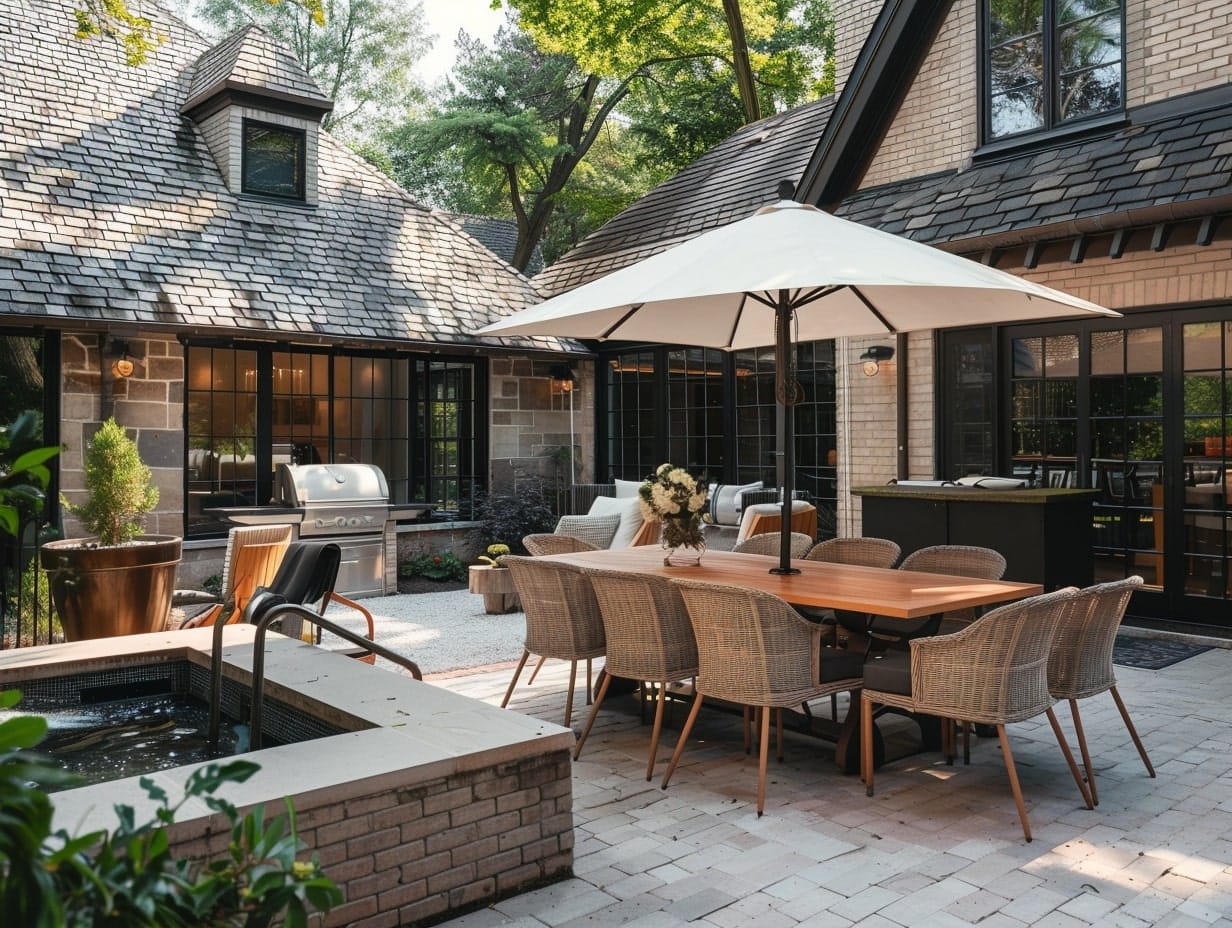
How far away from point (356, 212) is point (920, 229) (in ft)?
22.5

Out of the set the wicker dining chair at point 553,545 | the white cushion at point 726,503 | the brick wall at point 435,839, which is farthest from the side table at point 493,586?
the brick wall at point 435,839

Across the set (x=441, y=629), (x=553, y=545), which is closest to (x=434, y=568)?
(x=441, y=629)

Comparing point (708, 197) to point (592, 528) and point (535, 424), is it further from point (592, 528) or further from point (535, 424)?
point (592, 528)

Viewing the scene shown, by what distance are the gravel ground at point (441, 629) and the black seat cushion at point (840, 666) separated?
3.10 meters

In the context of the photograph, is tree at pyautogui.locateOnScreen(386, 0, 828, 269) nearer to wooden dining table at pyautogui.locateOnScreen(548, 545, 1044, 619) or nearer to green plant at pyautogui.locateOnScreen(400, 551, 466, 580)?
green plant at pyautogui.locateOnScreen(400, 551, 466, 580)

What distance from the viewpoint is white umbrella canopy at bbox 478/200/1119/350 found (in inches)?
171

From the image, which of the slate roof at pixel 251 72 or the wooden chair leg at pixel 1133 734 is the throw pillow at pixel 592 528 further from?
the slate roof at pixel 251 72

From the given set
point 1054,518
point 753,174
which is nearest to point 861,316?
point 1054,518

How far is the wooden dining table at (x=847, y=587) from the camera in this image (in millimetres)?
4270

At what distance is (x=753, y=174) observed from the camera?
1232cm

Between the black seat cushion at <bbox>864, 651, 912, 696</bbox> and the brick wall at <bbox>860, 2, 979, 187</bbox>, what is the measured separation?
6069mm

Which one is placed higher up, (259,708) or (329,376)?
(329,376)

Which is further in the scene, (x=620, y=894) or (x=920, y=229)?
(x=920, y=229)

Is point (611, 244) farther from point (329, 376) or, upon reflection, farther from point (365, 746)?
point (365, 746)
